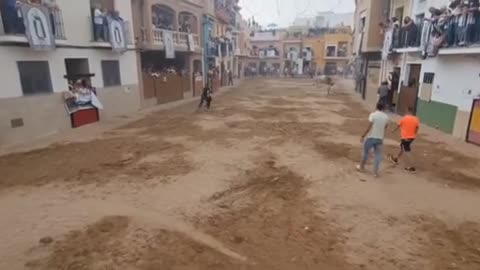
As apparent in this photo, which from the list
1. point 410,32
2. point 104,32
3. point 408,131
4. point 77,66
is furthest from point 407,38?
point 77,66

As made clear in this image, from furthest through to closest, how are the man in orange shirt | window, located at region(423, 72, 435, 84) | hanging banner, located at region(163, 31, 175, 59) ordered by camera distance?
hanging banner, located at region(163, 31, 175, 59) → window, located at region(423, 72, 435, 84) → the man in orange shirt

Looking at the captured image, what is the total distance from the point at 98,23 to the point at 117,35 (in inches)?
47.6

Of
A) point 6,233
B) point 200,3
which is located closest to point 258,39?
point 200,3

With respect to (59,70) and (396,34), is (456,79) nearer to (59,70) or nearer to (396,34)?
(396,34)

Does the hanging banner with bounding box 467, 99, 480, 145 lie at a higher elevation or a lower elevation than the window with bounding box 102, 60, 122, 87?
lower

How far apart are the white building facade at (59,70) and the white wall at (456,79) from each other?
46.9 ft

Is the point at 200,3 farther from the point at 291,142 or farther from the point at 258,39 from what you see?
the point at 258,39

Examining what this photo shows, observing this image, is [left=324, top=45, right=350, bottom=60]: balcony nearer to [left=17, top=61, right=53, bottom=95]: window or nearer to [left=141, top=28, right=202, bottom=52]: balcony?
[left=141, top=28, right=202, bottom=52]: balcony

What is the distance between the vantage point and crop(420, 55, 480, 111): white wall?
11.8m

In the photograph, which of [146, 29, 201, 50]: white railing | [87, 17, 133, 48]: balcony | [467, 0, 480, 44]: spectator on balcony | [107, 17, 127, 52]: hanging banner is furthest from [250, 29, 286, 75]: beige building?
[467, 0, 480, 44]: spectator on balcony

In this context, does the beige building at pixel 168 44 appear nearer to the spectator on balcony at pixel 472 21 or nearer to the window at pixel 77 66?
the window at pixel 77 66

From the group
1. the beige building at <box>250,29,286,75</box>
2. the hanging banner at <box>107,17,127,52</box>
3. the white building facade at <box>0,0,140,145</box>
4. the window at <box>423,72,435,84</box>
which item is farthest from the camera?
the beige building at <box>250,29,286,75</box>

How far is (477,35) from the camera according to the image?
11172mm

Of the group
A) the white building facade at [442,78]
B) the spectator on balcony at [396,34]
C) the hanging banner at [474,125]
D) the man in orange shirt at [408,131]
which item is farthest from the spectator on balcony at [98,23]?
the hanging banner at [474,125]
